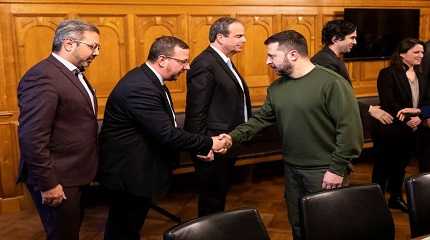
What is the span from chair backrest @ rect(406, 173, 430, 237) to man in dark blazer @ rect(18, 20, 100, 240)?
1506 millimetres

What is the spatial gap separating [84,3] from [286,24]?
6.94 feet

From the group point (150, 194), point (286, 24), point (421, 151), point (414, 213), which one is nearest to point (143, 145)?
point (150, 194)

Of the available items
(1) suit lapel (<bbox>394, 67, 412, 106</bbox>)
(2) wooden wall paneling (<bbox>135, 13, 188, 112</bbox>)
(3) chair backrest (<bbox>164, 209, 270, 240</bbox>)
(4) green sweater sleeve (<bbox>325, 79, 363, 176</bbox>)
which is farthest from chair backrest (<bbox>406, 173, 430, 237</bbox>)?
(2) wooden wall paneling (<bbox>135, 13, 188, 112</bbox>)

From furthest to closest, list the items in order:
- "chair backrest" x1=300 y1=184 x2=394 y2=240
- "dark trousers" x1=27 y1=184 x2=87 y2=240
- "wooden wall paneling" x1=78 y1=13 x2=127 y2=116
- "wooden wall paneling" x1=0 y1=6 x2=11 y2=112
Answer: "wooden wall paneling" x1=78 y1=13 x2=127 y2=116 → "wooden wall paneling" x1=0 y1=6 x2=11 y2=112 → "dark trousers" x1=27 y1=184 x2=87 y2=240 → "chair backrest" x1=300 y1=184 x2=394 y2=240

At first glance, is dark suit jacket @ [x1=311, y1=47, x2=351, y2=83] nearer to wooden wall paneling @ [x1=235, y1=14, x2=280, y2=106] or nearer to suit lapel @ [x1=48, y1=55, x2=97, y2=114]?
suit lapel @ [x1=48, y1=55, x2=97, y2=114]

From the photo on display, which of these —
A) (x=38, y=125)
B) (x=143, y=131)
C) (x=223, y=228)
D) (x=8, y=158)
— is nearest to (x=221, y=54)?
(x=143, y=131)

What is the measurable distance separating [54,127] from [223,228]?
101cm

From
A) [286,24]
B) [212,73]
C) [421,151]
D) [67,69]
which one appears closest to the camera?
[67,69]

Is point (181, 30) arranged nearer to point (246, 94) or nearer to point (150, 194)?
point (246, 94)

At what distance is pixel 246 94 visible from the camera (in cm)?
337

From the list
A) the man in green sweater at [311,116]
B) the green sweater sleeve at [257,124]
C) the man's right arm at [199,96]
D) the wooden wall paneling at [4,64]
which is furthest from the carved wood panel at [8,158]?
the man in green sweater at [311,116]

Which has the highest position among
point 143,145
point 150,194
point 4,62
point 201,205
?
point 4,62

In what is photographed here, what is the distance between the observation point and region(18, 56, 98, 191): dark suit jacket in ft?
7.41

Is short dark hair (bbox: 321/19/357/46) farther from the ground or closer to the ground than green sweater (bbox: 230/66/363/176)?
farther from the ground
